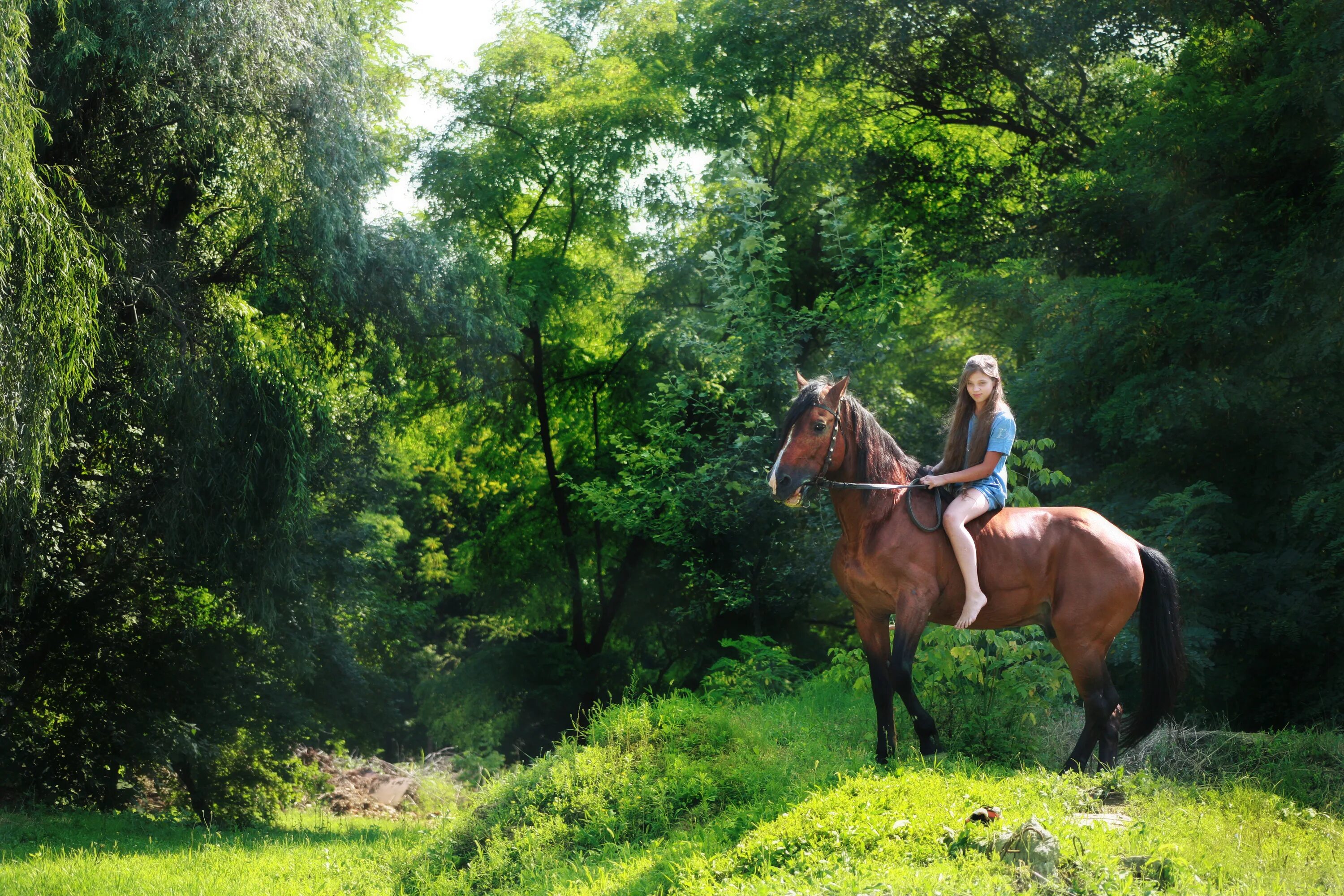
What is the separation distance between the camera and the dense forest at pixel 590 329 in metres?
10.1

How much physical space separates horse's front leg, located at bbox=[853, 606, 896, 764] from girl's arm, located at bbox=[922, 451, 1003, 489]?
3.11 ft

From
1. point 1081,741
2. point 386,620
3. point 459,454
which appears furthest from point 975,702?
point 459,454

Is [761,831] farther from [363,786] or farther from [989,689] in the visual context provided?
[363,786]

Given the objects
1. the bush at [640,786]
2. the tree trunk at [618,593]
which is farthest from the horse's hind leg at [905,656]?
the tree trunk at [618,593]

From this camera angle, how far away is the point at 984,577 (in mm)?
6688

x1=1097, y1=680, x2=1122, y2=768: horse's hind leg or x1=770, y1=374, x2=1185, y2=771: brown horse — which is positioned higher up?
x1=770, y1=374, x2=1185, y2=771: brown horse

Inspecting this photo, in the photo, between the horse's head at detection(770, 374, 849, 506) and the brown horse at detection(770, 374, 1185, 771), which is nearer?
the horse's head at detection(770, 374, 849, 506)

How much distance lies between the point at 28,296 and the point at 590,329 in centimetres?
1328

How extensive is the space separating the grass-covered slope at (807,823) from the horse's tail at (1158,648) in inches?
18.1

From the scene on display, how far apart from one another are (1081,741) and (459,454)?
17.3 meters

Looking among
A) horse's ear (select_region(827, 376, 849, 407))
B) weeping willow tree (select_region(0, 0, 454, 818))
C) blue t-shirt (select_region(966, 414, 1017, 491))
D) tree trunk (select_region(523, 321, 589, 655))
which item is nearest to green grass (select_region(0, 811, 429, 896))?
weeping willow tree (select_region(0, 0, 454, 818))

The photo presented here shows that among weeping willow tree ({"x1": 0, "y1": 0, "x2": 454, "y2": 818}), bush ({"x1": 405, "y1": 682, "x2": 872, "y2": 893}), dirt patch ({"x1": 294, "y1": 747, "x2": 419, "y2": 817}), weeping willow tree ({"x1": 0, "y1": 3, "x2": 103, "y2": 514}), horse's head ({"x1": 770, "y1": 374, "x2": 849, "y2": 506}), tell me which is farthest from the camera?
dirt patch ({"x1": 294, "y1": 747, "x2": 419, "y2": 817})

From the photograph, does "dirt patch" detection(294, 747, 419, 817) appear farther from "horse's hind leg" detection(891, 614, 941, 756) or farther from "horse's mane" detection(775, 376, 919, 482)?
"horse's mane" detection(775, 376, 919, 482)

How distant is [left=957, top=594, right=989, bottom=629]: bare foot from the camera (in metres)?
6.56
